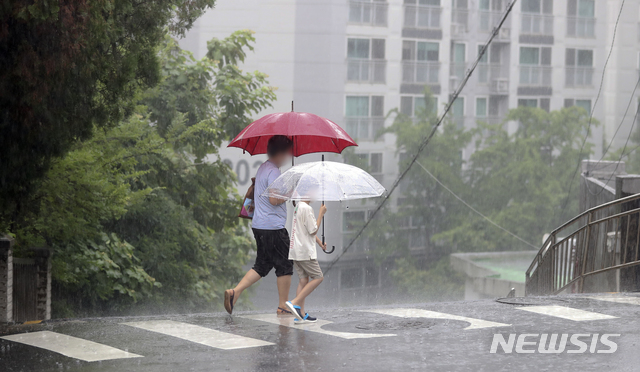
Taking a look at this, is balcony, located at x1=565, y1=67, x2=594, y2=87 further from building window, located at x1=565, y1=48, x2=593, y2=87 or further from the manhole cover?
the manhole cover

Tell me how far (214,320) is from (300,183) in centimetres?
166

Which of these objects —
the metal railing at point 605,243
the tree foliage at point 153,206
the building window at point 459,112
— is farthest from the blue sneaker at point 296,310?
the building window at point 459,112

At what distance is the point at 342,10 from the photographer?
37594mm

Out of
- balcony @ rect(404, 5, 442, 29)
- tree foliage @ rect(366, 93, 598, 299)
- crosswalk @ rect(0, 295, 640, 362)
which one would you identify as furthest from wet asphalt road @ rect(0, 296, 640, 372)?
balcony @ rect(404, 5, 442, 29)

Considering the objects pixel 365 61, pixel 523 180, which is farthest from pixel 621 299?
pixel 365 61

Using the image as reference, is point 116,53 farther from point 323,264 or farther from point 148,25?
point 323,264

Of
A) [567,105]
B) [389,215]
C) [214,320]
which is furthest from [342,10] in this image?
[214,320]

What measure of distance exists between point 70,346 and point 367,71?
33029mm

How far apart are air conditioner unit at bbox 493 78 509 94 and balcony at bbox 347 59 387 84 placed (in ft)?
21.9

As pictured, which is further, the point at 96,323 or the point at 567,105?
the point at 567,105

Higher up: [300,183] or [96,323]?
[300,183]

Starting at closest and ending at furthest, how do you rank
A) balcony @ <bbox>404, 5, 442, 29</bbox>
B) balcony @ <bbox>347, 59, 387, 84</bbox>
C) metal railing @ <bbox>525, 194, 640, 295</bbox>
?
metal railing @ <bbox>525, 194, 640, 295</bbox>
balcony @ <bbox>347, 59, 387, 84</bbox>
balcony @ <bbox>404, 5, 442, 29</bbox>

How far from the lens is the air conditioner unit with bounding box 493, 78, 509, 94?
135 ft

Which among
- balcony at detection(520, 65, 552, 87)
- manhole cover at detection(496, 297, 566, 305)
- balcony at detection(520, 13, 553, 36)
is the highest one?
balcony at detection(520, 13, 553, 36)
